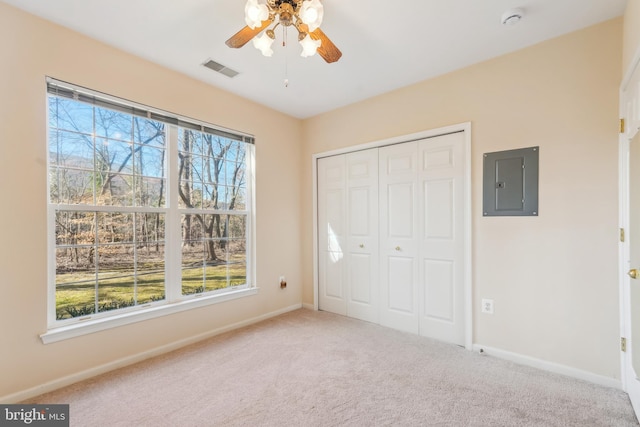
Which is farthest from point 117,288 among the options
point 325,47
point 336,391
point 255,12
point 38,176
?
point 325,47

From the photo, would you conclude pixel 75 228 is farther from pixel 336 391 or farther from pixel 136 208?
pixel 336 391

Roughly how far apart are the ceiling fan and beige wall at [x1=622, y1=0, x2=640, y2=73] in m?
1.71

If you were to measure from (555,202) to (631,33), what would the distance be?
113 centimetres

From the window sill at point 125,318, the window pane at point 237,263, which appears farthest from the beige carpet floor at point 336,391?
the window pane at point 237,263

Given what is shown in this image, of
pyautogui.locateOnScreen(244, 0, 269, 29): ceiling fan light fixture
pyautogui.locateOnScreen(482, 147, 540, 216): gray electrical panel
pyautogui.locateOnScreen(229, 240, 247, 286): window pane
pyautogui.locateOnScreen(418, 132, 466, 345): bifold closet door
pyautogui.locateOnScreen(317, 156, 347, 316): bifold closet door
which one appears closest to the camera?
pyautogui.locateOnScreen(244, 0, 269, 29): ceiling fan light fixture

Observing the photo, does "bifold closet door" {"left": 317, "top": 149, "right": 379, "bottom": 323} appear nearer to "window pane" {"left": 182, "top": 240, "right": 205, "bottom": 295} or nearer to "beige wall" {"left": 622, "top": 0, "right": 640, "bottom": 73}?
"window pane" {"left": 182, "top": 240, "right": 205, "bottom": 295}

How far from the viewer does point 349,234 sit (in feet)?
11.9

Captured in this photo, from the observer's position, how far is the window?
2244mm

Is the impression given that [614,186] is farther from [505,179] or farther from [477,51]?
[477,51]

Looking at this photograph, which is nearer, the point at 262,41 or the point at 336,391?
the point at 262,41

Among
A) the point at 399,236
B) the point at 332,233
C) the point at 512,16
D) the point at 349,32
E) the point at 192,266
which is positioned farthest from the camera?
the point at 332,233

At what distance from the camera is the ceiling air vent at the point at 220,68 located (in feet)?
8.63

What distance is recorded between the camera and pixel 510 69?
2490mm

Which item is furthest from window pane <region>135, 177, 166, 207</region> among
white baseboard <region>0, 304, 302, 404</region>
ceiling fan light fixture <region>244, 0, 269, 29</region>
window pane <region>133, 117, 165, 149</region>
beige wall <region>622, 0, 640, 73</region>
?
beige wall <region>622, 0, 640, 73</region>
